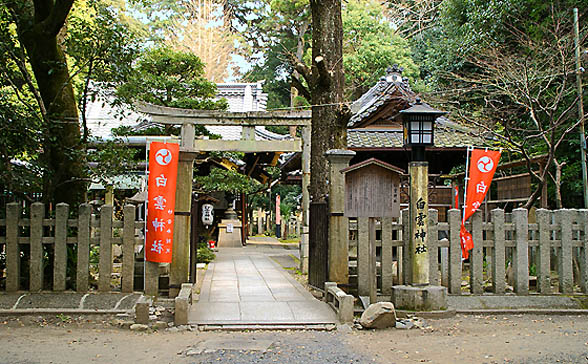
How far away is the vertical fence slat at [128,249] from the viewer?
9094 mm

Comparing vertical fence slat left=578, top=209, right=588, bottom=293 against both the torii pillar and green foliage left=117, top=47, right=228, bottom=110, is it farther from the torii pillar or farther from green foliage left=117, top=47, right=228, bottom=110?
green foliage left=117, top=47, right=228, bottom=110

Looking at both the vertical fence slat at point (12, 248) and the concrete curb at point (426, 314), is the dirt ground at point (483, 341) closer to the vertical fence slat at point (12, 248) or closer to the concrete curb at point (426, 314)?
the concrete curb at point (426, 314)

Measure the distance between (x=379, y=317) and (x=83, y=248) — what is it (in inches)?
192

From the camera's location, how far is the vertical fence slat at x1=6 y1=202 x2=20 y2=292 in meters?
8.88

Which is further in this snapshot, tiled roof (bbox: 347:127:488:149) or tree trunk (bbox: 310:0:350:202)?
tiled roof (bbox: 347:127:488:149)

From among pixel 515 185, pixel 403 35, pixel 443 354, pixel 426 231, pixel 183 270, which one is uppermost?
pixel 403 35

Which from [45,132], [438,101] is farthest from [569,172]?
[45,132]

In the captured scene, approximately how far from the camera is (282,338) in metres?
7.18

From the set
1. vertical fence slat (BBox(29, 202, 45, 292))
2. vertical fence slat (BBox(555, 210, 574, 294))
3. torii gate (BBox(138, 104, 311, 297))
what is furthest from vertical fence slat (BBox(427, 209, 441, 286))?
vertical fence slat (BBox(29, 202, 45, 292))

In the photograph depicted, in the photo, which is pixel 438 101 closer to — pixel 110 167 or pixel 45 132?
pixel 110 167

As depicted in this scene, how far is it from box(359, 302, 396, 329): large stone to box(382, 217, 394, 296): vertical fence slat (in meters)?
1.34

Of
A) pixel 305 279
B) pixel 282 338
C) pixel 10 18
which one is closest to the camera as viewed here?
pixel 282 338

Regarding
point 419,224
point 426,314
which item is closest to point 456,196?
point 419,224

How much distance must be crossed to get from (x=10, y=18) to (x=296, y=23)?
2652cm
